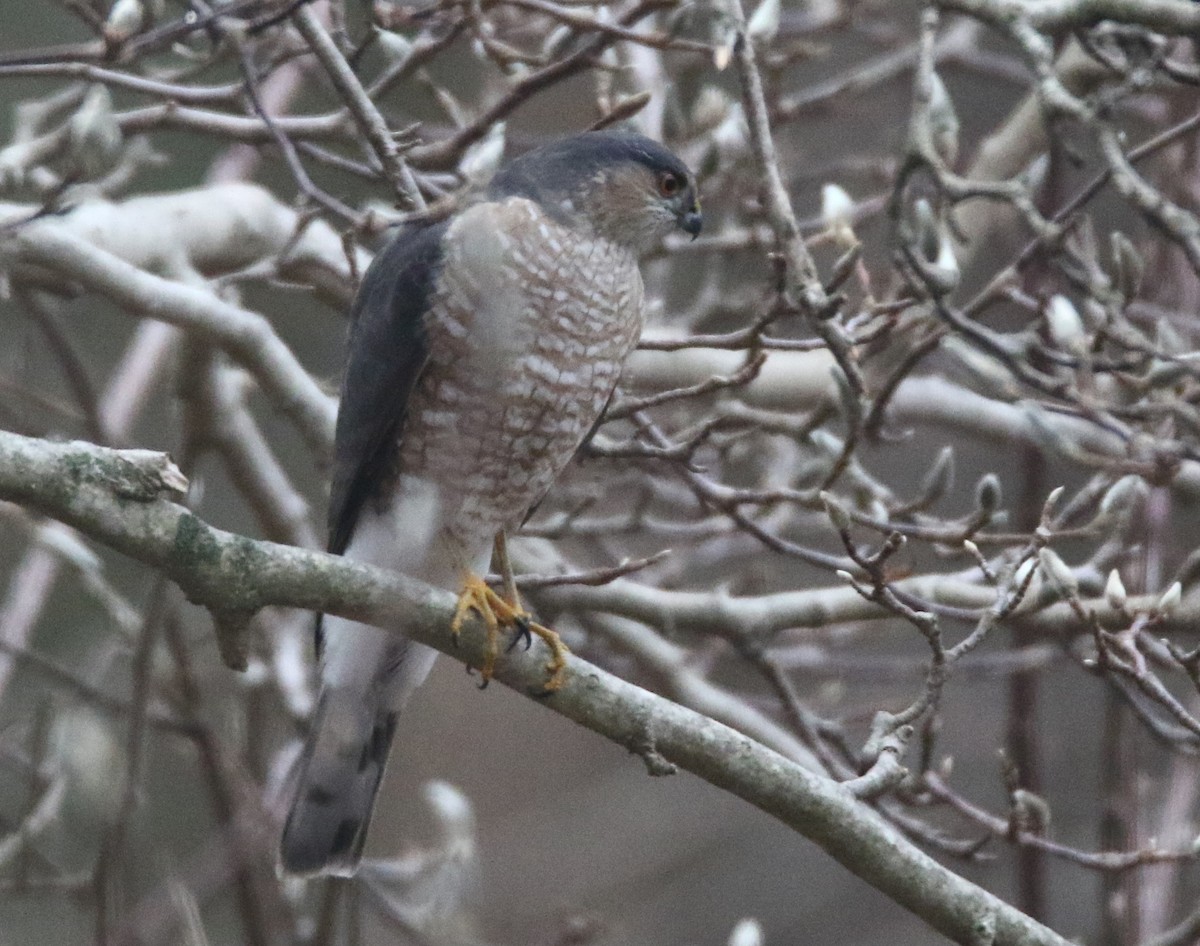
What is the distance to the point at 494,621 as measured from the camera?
3.38m

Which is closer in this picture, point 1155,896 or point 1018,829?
point 1018,829

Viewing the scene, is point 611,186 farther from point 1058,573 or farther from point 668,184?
point 1058,573

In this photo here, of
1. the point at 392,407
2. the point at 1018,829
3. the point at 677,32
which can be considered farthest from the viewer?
the point at 677,32

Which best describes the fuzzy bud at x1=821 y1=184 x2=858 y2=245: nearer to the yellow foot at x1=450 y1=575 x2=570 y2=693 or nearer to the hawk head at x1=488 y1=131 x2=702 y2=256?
the hawk head at x1=488 y1=131 x2=702 y2=256

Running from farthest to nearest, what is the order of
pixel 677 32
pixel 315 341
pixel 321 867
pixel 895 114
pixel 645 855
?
pixel 895 114
pixel 315 341
pixel 645 855
pixel 677 32
pixel 321 867

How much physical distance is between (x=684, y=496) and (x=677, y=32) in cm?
127

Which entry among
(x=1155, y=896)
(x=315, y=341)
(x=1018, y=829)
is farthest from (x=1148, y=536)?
(x=315, y=341)

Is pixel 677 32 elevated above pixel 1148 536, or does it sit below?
above

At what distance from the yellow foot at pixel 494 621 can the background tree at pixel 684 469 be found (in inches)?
1.4

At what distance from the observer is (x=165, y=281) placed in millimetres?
3863

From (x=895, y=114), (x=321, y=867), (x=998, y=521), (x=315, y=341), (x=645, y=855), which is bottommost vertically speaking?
(x=645, y=855)

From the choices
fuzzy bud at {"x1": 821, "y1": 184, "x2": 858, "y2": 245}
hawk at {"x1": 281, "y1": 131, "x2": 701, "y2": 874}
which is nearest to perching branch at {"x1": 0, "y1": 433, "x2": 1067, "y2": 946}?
hawk at {"x1": 281, "y1": 131, "x2": 701, "y2": 874}

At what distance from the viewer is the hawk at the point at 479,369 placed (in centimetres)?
359

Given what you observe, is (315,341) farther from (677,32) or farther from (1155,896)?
(1155,896)
